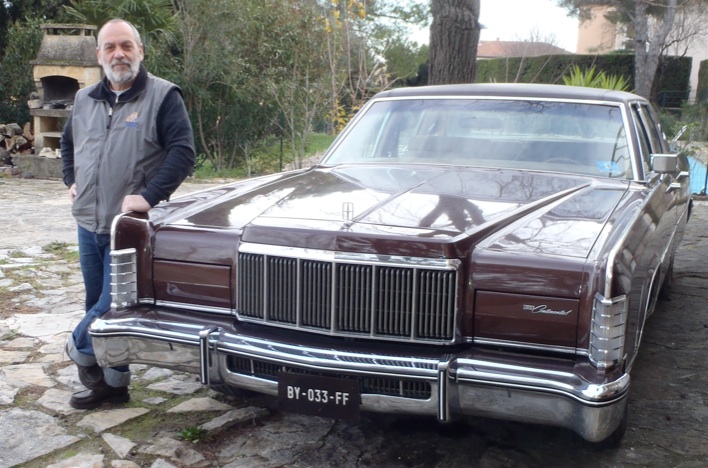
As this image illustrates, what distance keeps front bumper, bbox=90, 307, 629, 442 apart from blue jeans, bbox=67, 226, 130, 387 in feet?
1.13

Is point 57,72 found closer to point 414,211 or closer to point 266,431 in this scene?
point 266,431

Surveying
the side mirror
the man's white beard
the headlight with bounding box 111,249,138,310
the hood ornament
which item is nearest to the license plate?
the hood ornament

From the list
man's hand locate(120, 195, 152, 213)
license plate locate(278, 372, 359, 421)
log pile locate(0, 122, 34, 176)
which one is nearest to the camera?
license plate locate(278, 372, 359, 421)

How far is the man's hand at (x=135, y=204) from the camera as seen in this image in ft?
11.3

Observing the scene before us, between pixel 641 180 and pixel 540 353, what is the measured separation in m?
1.68

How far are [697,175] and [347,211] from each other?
38.7ft

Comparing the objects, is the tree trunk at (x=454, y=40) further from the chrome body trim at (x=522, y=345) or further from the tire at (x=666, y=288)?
the chrome body trim at (x=522, y=345)

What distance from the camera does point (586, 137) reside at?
4301mm

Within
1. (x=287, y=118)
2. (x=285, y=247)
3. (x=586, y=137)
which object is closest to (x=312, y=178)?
(x=285, y=247)

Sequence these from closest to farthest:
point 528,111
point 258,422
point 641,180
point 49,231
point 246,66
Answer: point 258,422
point 641,180
point 528,111
point 49,231
point 246,66

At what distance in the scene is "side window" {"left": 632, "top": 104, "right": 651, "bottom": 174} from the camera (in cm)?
430

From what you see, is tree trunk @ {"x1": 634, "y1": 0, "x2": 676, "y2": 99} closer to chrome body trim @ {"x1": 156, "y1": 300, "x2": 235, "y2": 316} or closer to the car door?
the car door

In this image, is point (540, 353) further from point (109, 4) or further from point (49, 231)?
point (109, 4)

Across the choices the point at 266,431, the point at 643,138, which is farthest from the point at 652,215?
the point at 266,431
